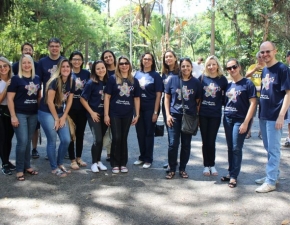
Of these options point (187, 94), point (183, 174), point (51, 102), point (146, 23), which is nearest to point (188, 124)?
point (187, 94)

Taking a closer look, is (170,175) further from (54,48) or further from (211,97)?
(54,48)

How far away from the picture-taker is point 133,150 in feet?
21.6

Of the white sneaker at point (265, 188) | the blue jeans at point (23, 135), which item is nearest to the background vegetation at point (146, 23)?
the blue jeans at point (23, 135)

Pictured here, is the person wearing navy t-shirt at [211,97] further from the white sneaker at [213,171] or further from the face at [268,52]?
the face at [268,52]

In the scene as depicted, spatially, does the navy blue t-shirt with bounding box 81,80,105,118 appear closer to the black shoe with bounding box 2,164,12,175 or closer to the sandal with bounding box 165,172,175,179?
the sandal with bounding box 165,172,175,179

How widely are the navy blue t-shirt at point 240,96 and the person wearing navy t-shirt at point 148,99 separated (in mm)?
1216

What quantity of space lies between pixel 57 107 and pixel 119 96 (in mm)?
980

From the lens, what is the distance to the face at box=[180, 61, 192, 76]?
15.5ft

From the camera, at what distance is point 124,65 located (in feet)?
16.3

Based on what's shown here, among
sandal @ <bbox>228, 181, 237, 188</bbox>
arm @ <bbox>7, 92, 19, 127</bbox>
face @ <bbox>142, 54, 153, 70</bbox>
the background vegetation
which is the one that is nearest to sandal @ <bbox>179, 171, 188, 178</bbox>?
sandal @ <bbox>228, 181, 237, 188</bbox>

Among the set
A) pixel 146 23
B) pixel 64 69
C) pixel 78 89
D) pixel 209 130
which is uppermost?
pixel 146 23

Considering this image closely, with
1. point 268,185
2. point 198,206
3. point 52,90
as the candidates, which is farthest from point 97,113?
point 268,185

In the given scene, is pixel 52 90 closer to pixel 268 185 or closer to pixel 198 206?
pixel 198 206

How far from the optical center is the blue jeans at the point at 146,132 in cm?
532
